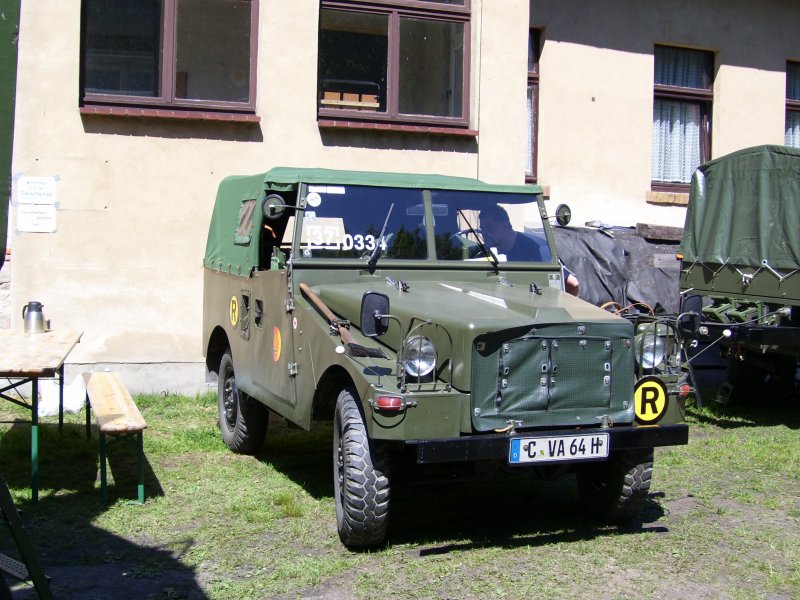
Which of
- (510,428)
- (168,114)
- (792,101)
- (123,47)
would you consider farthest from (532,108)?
(510,428)

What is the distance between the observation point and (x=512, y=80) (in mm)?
10422

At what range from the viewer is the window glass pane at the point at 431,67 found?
10359mm

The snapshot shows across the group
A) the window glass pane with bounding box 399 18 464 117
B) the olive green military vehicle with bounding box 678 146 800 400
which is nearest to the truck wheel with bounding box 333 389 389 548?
the olive green military vehicle with bounding box 678 146 800 400

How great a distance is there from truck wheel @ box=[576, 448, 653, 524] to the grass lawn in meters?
0.11

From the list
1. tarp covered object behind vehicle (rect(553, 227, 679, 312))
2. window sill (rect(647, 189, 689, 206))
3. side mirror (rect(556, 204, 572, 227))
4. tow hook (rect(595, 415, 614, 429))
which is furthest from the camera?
window sill (rect(647, 189, 689, 206))

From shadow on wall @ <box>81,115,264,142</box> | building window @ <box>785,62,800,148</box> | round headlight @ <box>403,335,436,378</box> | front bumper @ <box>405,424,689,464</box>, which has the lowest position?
front bumper @ <box>405,424,689,464</box>

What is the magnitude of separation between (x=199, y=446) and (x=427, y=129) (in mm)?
4332

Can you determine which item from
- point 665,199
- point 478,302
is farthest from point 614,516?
point 665,199

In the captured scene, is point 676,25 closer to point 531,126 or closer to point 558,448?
point 531,126

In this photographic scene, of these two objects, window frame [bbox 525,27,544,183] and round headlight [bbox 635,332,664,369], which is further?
window frame [bbox 525,27,544,183]

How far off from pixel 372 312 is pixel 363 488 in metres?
0.91

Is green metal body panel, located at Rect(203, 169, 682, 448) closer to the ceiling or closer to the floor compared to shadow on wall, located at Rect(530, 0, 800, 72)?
closer to the floor

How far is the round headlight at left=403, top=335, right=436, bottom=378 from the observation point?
4984mm

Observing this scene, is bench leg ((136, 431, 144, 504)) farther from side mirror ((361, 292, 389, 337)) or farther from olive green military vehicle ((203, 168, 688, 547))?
side mirror ((361, 292, 389, 337))
